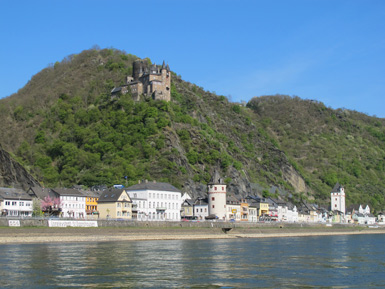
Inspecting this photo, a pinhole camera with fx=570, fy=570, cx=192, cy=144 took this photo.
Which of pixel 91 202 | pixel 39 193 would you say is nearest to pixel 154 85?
pixel 91 202

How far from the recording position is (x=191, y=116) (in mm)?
139625

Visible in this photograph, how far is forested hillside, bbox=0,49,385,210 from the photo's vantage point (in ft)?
368

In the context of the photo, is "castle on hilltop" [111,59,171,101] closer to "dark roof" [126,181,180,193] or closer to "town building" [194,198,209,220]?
"town building" [194,198,209,220]

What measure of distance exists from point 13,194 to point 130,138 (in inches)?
1558

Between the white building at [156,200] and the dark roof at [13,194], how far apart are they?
17.8 meters

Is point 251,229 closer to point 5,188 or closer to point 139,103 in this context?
point 5,188

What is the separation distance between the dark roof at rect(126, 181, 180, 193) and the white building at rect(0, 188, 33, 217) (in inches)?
736

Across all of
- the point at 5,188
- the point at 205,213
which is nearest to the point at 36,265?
the point at 5,188

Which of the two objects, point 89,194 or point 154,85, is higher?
point 154,85

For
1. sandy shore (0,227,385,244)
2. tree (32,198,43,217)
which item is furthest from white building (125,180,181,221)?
tree (32,198,43,217)

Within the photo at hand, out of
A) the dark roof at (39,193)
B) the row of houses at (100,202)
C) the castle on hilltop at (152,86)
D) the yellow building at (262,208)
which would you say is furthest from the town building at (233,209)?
the castle on hilltop at (152,86)

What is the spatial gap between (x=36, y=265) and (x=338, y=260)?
2469 cm

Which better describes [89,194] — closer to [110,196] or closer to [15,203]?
[110,196]

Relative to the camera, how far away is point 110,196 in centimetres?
8950
